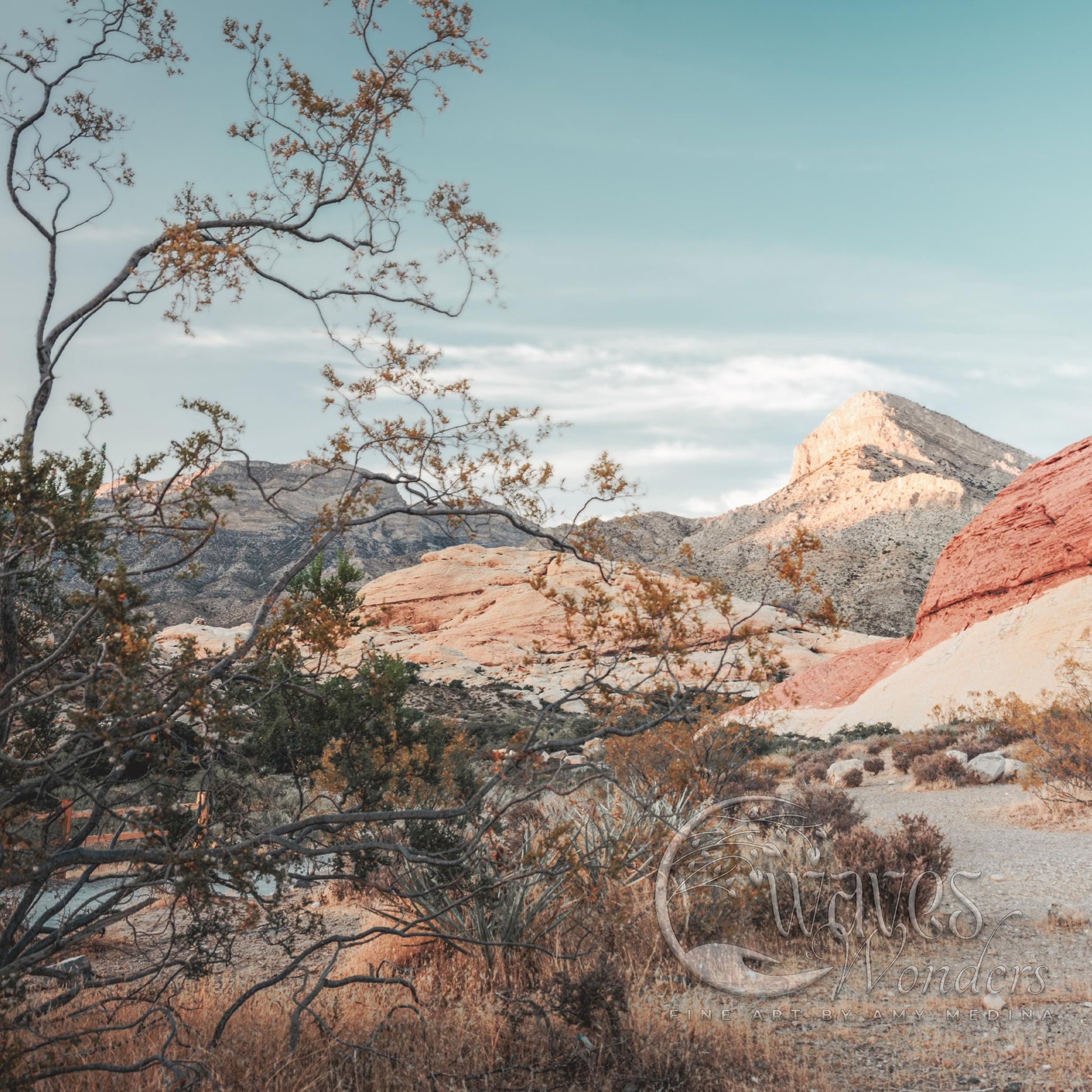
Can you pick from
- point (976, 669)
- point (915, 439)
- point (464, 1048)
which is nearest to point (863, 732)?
point (976, 669)

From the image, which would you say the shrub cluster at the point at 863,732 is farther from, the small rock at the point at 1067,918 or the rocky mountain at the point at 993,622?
the small rock at the point at 1067,918

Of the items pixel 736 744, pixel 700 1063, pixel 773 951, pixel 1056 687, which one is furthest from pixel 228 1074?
pixel 1056 687

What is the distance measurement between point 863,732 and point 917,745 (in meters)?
6.45

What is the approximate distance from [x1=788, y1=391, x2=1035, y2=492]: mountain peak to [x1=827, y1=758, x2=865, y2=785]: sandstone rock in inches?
1967

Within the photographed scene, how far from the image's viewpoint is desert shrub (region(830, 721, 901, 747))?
70.7ft

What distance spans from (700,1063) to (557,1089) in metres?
0.73

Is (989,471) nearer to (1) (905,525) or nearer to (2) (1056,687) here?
(1) (905,525)

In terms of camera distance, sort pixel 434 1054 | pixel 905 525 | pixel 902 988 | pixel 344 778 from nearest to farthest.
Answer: pixel 434 1054 < pixel 902 988 < pixel 344 778 < pixel 905 525

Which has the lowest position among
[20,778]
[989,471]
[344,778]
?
[344,778]

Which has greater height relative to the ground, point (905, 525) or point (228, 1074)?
point (905, 525)

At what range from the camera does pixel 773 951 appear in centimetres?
556

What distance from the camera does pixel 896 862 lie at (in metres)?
6.20

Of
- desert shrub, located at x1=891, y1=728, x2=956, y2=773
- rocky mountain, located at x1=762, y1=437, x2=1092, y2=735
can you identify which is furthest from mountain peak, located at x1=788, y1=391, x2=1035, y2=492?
desert shrub, located at x1=891, y1=728, x2=956, y2=773

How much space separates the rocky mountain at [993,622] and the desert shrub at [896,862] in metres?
15.6
